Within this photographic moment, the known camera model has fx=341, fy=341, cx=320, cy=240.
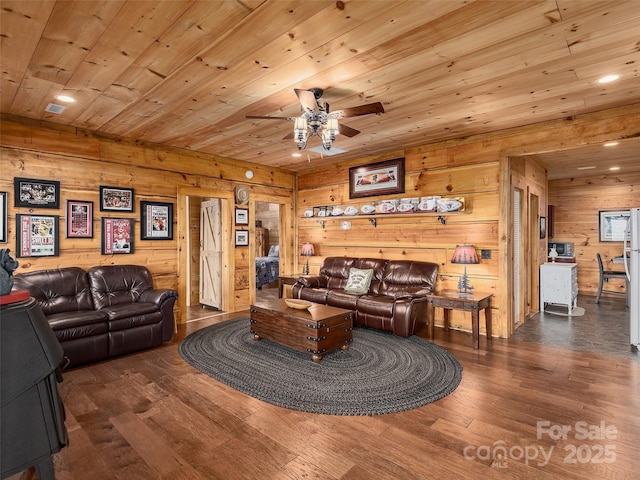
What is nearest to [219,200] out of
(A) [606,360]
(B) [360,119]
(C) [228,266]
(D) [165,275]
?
(C) [228,266]

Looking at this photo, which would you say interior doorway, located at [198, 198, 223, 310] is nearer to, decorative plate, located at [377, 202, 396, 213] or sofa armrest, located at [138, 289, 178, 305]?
sofa armrest, located at [138, 289, 178, 305]

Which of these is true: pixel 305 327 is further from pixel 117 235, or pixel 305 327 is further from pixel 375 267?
pixel 117 235

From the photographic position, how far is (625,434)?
88.3 inches

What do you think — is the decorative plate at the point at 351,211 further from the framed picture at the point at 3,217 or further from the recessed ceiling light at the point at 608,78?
the framed picture at the point at 3,217

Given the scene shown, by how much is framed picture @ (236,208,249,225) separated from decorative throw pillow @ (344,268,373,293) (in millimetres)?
2151

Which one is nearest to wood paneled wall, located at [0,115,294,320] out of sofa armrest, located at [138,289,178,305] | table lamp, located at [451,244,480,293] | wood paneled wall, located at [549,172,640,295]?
sofa armrest, located at [138,289,178,305]

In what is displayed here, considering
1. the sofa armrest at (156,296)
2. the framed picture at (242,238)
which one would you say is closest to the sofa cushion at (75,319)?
the sofa armrest at (156,296)

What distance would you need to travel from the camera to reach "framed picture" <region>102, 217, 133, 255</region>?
4504 millimetres

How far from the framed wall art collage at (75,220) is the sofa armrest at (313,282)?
2124 millimetres

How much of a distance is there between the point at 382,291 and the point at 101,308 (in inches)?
144

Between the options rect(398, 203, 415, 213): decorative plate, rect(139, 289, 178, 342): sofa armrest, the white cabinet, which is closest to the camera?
rect(139, 289, 178, 342): sofa armrest

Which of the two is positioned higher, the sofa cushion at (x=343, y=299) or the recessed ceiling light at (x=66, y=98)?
the recessed ceiling light at (x=66, y=98)

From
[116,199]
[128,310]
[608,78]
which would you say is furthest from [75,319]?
[608,78]

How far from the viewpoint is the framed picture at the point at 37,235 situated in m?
3.85
